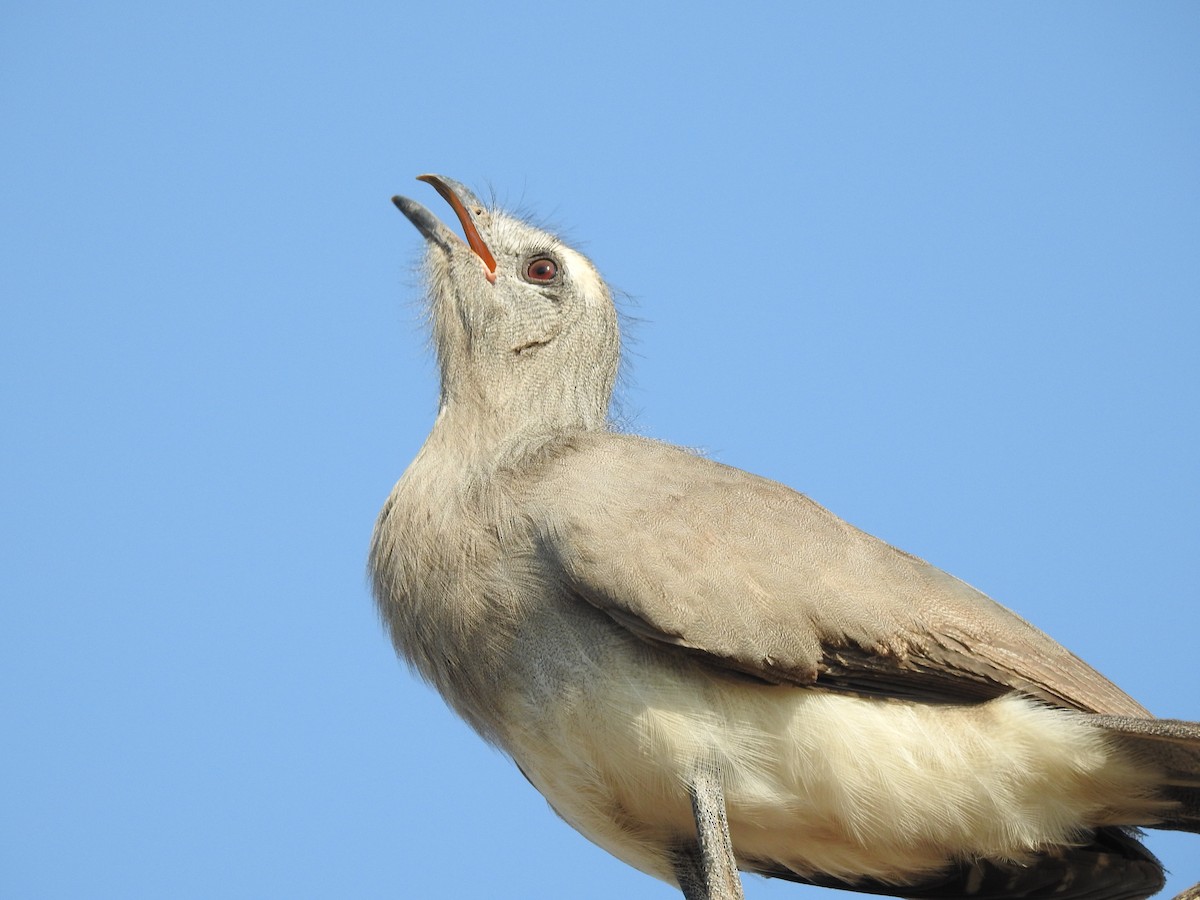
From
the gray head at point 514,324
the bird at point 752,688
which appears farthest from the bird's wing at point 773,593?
the gray head at point 514,324

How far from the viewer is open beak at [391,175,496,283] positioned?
25.4 feet

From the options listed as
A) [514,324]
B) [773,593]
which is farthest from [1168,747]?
[514,324]

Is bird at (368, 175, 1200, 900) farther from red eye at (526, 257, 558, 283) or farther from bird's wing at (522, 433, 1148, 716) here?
red eye at (526, 257, 558, 283)

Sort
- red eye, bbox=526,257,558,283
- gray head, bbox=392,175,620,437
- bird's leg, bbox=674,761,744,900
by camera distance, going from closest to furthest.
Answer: bird's leg, bbox=674,761,744,900
gray head, bbox=392,175,620,437
red eye, bbox=526,257,558,283

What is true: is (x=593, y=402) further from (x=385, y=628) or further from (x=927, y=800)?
(x=927, y=800)

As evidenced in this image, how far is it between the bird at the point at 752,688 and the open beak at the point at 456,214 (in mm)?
1332

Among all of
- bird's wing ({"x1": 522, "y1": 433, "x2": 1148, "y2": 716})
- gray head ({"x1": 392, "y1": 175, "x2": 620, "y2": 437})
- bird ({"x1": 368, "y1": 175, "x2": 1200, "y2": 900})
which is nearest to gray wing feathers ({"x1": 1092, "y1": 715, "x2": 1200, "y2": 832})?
bird ({"x1": 368, "y1": 175, "x2": 1200, "y2": 900})

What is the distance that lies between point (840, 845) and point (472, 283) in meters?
3.32

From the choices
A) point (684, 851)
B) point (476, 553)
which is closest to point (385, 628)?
point (476, 553)

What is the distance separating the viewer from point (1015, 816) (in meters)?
6.14

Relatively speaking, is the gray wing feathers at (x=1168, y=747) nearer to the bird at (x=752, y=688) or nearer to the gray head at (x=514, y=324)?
the bird at (x=752, y=688)

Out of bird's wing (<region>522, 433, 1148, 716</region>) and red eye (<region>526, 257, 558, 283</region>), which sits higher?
red eye (<region>526, 257, 558, 283</region>)

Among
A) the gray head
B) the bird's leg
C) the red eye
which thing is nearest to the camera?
the bird's leg

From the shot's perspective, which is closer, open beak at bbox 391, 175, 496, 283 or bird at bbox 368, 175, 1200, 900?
bird at bbox 368, 175, 1200, 900
